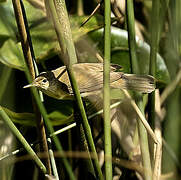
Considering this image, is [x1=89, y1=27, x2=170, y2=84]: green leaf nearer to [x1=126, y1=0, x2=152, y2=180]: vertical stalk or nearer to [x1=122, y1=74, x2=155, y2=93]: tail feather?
[x1=122, y1=74, x2=155, y2=93]: tail feather

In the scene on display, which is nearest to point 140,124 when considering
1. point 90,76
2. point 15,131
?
point 15,131

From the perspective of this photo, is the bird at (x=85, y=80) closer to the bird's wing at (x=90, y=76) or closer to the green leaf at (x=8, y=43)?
the bird's wing at (x=90, y=76)

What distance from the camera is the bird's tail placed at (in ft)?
3.48

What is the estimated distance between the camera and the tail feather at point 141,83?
106 cm

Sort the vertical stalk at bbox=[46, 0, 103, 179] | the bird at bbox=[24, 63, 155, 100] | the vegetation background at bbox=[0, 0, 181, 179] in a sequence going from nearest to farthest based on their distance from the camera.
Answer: the vertical stalk at bbox=[46, 0, 103, 179], the bird at bbox=[24, 63, 155, 100], the vegetation background at bbox=[0, 0, 181, 179]

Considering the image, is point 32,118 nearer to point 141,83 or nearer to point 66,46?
point 141,83

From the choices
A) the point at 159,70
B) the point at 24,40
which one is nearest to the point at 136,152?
the point at 159,70

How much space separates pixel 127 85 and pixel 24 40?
0.39m

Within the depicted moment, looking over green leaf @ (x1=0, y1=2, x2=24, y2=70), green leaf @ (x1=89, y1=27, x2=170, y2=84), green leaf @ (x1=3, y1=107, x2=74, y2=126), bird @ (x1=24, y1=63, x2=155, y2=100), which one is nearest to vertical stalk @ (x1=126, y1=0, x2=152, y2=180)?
bird @ (x1=24, y1=63, x2=155, y2=100)

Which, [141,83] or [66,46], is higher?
[66,46]

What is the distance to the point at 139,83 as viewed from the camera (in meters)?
1.11

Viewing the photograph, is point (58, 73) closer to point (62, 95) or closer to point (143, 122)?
point (62, 95)

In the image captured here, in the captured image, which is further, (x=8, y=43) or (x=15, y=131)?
(x=8, y=43)

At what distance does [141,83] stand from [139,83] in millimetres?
20
